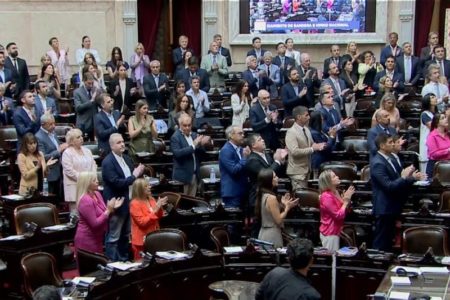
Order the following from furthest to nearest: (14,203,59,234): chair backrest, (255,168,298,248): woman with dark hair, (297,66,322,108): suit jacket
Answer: (297,66,322,108): suit jacket < (14,203,59,234): chair backrest < (255,168,298,248): woman with dark hair

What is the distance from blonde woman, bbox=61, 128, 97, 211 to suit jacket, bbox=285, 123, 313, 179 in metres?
2.40

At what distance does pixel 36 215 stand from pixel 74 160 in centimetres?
98

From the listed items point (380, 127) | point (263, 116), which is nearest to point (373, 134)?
point (380, 127)

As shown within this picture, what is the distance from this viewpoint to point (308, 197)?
377 inches

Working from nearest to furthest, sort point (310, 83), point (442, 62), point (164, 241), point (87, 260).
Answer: point (87, 260) → point (164, 241) → point (310, 83) → point (442, 62)

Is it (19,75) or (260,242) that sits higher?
(19,75)

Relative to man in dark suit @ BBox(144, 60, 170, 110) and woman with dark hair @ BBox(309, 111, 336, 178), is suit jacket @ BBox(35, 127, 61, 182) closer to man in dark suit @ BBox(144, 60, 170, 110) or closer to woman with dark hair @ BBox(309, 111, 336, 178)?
woman with dark hair @ BBox(309, 111, 336, 178)

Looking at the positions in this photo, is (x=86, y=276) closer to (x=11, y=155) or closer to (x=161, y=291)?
(x=161, y=291)

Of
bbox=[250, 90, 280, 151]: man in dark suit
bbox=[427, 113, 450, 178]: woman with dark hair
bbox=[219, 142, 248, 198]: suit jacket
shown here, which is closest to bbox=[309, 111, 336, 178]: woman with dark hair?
bbox=[250, 90, 280, 151]: man in dark suit

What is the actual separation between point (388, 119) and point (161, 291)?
3923mm

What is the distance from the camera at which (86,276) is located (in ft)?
23.9

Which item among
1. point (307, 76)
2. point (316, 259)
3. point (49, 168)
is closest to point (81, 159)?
point (49, 168)

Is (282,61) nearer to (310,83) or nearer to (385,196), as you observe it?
(310,83)

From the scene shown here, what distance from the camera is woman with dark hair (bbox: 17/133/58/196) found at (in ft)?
32.4
